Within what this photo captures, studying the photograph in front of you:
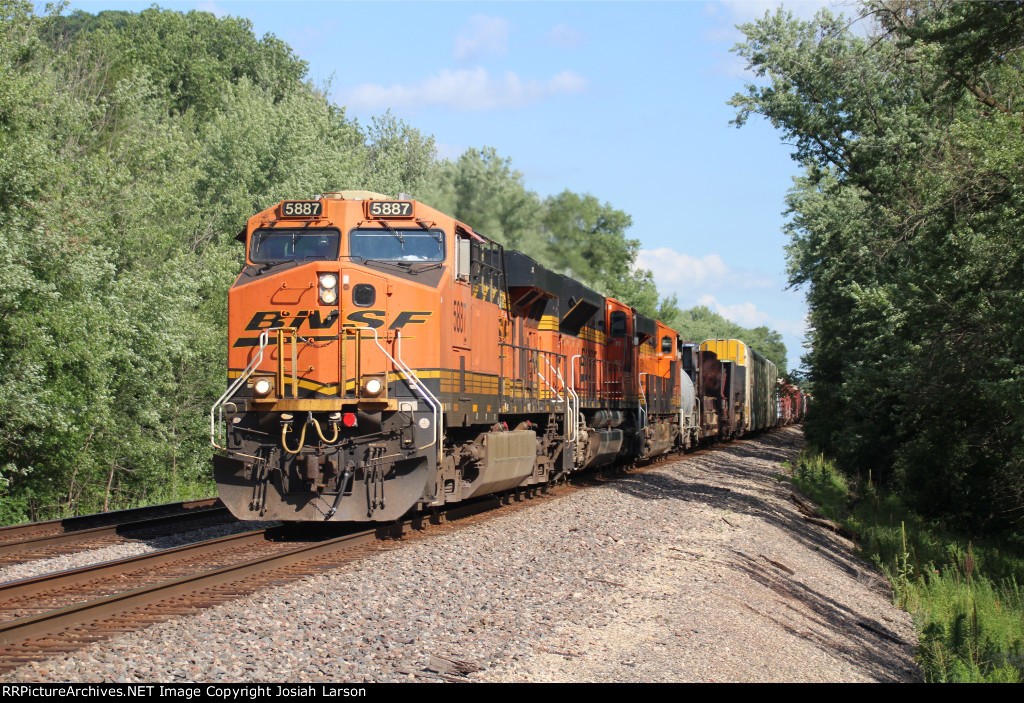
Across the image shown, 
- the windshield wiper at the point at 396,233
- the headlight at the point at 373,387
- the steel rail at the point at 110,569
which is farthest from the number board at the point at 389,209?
the steel rail at the point at 110,569

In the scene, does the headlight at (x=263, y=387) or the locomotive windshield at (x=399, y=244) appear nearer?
the headlight at (x=263, y=387)

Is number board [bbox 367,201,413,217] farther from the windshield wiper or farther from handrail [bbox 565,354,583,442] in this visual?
handrail [bbox 565,354,583,442]

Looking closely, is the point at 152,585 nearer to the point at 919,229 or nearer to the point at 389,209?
the point at 389,209

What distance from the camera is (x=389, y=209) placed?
11.7m

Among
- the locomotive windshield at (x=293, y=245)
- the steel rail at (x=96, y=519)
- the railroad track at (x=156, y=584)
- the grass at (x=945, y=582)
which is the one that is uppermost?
the locomotive windshield at (x=293, y=245)

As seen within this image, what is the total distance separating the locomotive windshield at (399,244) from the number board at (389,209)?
0.65 feet

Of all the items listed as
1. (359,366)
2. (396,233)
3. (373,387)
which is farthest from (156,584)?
(396,233)

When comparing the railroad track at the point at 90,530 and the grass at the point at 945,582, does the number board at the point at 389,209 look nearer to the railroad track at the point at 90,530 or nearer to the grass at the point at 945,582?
the railroad track at the point at 90,530

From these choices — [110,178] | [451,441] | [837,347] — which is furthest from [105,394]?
[837,347]

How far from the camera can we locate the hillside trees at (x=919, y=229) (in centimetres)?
1402

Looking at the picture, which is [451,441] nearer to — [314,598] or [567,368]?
[314,598]

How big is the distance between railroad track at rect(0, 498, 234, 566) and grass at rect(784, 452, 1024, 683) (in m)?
9.94

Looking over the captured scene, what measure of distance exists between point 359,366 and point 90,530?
446 cm

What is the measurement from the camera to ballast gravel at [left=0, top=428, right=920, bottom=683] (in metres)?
6.07
